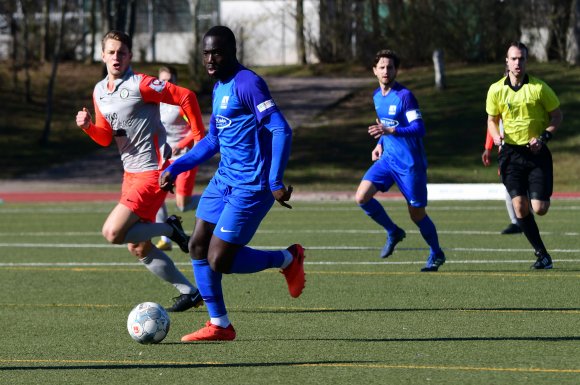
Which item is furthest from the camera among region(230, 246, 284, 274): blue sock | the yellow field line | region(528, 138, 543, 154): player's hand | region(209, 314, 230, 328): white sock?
region(528, 138, 543, 154): player's hand

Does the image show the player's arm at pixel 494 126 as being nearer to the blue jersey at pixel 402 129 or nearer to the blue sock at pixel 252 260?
the blue jersey at pixel 402 129

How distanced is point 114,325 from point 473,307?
2881mm

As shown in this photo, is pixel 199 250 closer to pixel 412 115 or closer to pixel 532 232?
pixel 412 115

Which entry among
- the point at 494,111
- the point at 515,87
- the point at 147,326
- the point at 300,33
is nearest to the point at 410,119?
the point at 494,111

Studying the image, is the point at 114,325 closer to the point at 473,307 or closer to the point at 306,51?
the point at 473,307

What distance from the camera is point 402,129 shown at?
12.4 m

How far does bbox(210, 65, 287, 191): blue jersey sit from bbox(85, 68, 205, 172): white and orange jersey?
6.16 ft

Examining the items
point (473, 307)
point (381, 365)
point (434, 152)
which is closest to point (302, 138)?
point (434, 152)

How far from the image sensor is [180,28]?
195 ft

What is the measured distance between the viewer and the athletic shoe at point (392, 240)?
44.5 ft

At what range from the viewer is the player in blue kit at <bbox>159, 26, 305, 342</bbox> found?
8.11 metres

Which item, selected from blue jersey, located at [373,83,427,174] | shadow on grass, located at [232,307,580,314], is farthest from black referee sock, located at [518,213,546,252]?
shadow on grass, located at [232,307,580,314]

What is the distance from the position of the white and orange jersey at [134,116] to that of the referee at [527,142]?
3741 millimetres

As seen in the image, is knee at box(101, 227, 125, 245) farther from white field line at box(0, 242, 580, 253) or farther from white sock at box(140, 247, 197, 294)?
white field line at box(0, 242, 580, 253)
